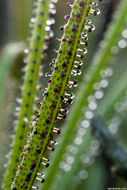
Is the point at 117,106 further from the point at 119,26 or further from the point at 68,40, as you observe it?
the point at 68,40

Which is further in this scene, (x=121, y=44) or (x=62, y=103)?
(x=121, y=44)

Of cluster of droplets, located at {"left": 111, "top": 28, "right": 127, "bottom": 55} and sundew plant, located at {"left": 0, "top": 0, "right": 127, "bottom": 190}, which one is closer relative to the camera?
sundew plant, located at {"left": 0, "top": 0, "right": 127, "bottom": 190}

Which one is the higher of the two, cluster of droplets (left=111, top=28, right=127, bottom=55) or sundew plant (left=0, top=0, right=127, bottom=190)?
cluster of droplets (left=111, top=28, right=127, bottom=55)

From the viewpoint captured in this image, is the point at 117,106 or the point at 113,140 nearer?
the point at 113,140

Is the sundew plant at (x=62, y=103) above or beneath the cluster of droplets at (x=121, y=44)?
beneath

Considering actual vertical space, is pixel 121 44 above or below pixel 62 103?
above

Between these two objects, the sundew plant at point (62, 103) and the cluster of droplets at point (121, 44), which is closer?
the sundew plant at point (62, 103)

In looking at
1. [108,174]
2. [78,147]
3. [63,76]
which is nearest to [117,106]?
[78,147]

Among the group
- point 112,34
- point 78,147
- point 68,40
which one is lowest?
point 78,147
